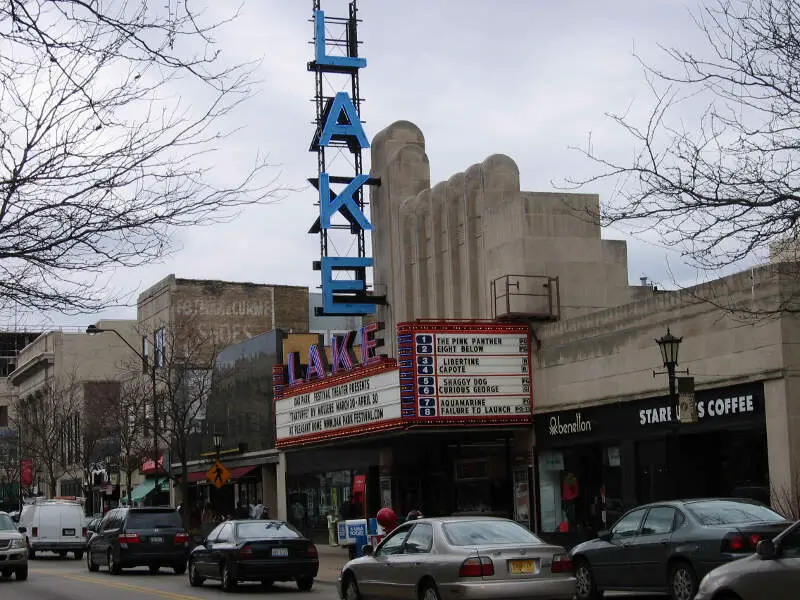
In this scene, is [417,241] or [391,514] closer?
[391,514]

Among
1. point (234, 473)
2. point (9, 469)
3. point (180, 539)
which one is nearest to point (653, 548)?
point (180, 539)

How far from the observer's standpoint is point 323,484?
4109cm

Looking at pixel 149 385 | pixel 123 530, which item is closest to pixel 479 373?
pixel 123 530

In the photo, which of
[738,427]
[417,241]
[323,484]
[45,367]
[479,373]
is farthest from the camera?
[45,367]

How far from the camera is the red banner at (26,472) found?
254 feet

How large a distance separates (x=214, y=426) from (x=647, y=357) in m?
28.8

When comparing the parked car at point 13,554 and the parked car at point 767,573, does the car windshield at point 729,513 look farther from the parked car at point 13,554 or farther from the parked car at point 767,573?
the parked car at point 13,554

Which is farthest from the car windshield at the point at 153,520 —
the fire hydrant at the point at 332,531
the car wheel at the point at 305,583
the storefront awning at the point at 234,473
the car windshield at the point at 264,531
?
the storefront awning at the point at 234,473

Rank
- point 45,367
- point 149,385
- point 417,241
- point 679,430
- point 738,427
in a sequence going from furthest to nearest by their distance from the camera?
point 45,367 → point 149,385 → point 417,241 → point 679,430 → point 738,427

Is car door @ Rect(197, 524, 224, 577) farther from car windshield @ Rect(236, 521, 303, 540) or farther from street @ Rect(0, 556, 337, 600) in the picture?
car windshield @ Rect(236, 521, 303, 540)

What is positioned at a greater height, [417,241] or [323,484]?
[417,241]

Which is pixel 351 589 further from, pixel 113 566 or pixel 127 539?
pixel 113 566

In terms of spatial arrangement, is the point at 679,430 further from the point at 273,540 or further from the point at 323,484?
the point at 323,484

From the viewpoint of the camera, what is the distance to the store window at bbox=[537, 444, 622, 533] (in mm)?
27234
